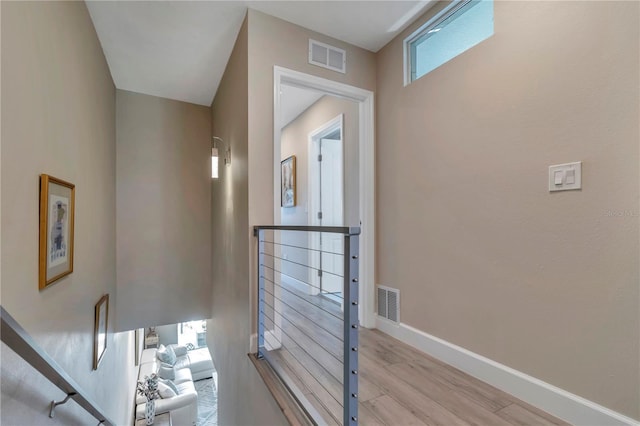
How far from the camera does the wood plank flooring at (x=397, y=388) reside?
145cm

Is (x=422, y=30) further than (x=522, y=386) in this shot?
Yes

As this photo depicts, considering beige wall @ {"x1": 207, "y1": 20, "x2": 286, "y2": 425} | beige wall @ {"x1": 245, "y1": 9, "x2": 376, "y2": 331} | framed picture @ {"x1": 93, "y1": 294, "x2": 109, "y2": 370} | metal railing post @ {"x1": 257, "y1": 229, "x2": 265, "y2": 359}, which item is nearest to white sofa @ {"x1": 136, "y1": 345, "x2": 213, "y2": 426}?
beige wall @ {"x1": 207, "y1": 20, "x2": 286, "y2": 425}

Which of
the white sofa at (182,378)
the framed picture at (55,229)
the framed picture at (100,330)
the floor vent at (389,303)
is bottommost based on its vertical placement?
the white sofa at (182,378)

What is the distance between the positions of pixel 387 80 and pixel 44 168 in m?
2.56

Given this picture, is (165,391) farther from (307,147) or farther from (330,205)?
(307,147)

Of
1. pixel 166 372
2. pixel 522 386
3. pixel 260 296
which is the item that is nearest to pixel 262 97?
pixel 260 296

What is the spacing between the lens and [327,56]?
253 cm

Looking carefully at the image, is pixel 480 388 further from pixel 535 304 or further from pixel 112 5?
pixel 112 5

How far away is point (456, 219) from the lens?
6.48 ft

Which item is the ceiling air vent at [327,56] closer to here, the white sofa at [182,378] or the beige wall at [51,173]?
the beige wall at [51,173]

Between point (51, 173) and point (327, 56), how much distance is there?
2177mm

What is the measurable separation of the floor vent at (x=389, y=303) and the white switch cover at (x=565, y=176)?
1.38 metres

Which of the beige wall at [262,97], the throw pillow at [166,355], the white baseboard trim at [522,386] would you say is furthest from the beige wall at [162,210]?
the throw pillow at [166,355]

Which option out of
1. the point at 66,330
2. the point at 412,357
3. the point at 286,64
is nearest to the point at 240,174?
the point at 286,64
